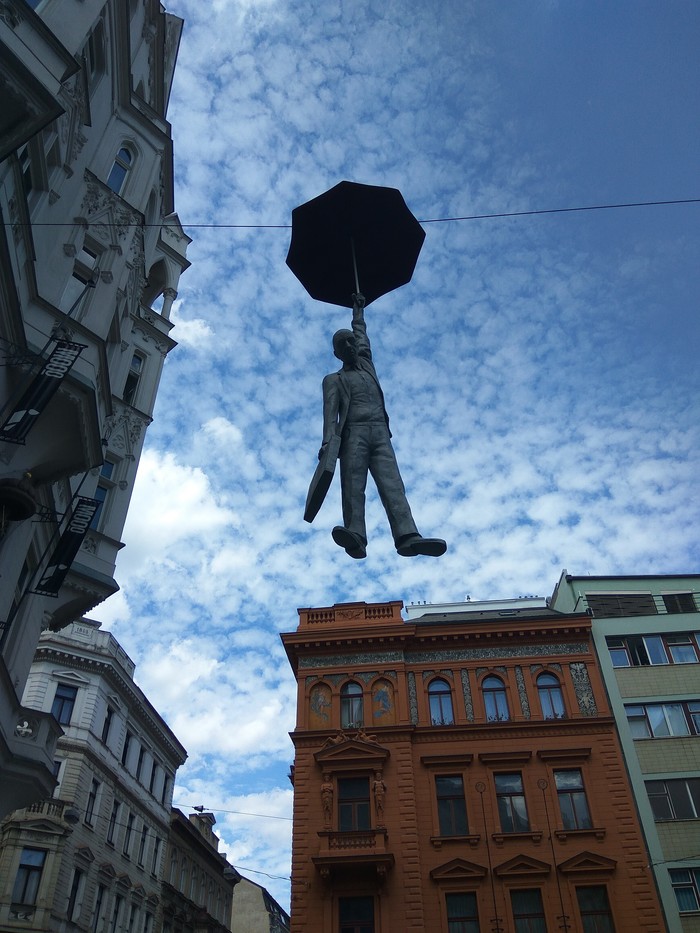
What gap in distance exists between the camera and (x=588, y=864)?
29766 mm

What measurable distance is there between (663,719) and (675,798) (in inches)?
122

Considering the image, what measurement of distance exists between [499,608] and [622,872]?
1536 centimetres

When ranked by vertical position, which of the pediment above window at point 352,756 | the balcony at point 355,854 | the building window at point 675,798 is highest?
the pediment above window at point 352,756

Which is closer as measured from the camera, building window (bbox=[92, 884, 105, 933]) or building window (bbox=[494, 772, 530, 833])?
building window (bbox=[494, 772, 530, 833])

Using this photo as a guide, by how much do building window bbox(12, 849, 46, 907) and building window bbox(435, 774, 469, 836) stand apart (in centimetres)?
1582

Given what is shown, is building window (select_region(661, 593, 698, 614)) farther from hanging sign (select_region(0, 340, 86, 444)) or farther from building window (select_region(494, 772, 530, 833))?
hanging sign (select_region(0, 340, 86, 444))

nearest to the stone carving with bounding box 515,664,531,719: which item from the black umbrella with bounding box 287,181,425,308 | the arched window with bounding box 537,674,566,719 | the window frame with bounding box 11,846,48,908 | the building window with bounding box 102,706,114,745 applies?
the arched window with bounding box 537,674,566,719

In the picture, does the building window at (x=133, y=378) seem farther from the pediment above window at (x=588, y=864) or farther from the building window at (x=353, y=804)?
the pediment above window at (x=588, y=864)

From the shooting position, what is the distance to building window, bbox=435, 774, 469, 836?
103 ft

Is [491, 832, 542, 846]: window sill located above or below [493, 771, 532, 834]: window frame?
below

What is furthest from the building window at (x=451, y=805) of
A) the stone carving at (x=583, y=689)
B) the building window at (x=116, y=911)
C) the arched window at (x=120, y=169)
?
the arched window at (x=120, y=169)

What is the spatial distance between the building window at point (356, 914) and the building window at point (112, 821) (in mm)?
13331

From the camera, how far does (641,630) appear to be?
35625 mm

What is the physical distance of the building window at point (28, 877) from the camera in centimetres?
3133
